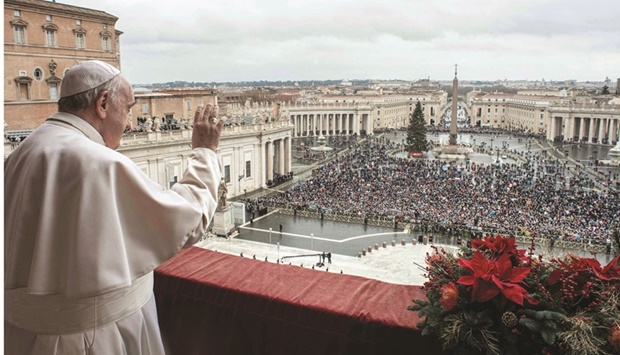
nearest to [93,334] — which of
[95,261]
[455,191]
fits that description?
[95,261]

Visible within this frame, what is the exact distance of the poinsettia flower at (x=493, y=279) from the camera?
107 inches

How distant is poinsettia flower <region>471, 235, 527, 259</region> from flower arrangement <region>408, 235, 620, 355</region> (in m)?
0.13

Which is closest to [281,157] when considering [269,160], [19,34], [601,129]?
[269,160]

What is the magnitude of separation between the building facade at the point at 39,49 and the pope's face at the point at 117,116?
2923 centimetres

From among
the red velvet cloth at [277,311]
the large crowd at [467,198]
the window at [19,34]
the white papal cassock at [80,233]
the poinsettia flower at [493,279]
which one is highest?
the window at [19,34]

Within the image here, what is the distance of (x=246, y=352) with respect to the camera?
3.79 metres

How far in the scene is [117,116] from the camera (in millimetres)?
2539

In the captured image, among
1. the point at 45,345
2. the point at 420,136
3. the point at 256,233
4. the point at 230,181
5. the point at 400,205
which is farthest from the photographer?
the point at 420,136

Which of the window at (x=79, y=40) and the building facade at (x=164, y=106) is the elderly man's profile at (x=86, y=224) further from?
the building facade at (x=164, y=106)

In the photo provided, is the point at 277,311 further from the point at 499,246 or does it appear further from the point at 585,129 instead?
the point at 585,129

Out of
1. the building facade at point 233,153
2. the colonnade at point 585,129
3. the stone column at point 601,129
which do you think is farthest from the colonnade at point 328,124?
the building facade at point 233,153

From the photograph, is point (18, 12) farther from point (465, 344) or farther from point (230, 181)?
point (465, 344)

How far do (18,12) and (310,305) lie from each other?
3095 cm

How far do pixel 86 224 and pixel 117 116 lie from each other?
0.64 metres
